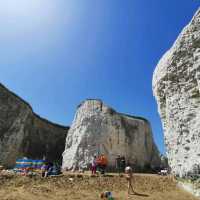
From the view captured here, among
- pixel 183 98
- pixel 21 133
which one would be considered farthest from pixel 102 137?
pixel 183 98

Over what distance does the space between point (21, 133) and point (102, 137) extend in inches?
450

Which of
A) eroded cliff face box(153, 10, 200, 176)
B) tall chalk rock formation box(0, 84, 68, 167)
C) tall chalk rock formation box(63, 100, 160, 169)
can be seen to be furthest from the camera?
tall chalk rock formation box(0, 84, 68, 167)

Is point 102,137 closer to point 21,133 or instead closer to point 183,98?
point 21,133

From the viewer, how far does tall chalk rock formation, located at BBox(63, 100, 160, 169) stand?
27922 millimetres

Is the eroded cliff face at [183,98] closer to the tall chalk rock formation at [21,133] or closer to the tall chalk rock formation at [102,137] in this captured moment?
the tall chalk rock formation at [102,137]

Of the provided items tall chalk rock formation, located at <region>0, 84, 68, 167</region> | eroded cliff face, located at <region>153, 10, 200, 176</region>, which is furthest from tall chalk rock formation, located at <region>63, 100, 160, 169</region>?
eroded cliff face, located at <region>153, 10, 200, 176</region>

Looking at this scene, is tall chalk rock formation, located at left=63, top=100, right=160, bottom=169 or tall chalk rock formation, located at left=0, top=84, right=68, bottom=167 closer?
tall chalk rock formation, located at left=63, top=100, right=160, bottom=169

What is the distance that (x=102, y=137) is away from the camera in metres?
28.5

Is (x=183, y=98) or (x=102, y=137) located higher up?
(x=102, y=137)

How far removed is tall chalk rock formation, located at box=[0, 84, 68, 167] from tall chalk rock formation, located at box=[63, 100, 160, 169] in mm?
6750

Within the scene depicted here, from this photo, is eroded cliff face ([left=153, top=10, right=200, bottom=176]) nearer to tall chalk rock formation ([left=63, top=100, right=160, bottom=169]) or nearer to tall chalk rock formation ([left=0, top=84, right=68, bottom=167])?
tall chalk rock formation ([left=63, top=100, right=160, bottom=169])

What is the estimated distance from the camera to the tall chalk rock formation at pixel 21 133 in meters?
31.9

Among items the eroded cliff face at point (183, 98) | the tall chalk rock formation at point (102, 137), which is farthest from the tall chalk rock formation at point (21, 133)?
the eroded cliff face at point (183, 98)

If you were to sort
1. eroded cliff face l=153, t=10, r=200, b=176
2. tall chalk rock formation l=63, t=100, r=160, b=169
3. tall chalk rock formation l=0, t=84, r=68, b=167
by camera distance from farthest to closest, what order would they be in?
tall chalk rock formation l=0, t=84, r=68, b=167 < tall chalk rock formation l=63, t=100, r=160, b=169 < eroded cliff face l=153, t=10, r=200, b=176
